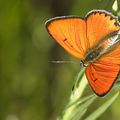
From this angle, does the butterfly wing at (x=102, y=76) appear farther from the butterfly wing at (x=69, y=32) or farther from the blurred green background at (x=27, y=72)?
the blurred green background at (x=27, y=72)

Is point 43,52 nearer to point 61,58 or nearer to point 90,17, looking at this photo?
point 61,58

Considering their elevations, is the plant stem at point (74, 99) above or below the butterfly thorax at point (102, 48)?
below

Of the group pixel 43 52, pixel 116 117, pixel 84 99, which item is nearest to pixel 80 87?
pixel 84 99

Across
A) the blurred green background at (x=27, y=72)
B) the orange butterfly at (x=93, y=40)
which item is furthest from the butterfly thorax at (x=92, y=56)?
the blurred green background at (x=27, y=72)

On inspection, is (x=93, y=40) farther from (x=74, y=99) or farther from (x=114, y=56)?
(x=74, y=99)

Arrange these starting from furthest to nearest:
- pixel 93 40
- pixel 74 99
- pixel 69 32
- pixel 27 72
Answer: pixel 27 72, pixel 93 40, pixel 69 32, pixel 74 99

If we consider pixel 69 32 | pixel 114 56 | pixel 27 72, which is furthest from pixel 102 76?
pixel 27 72
